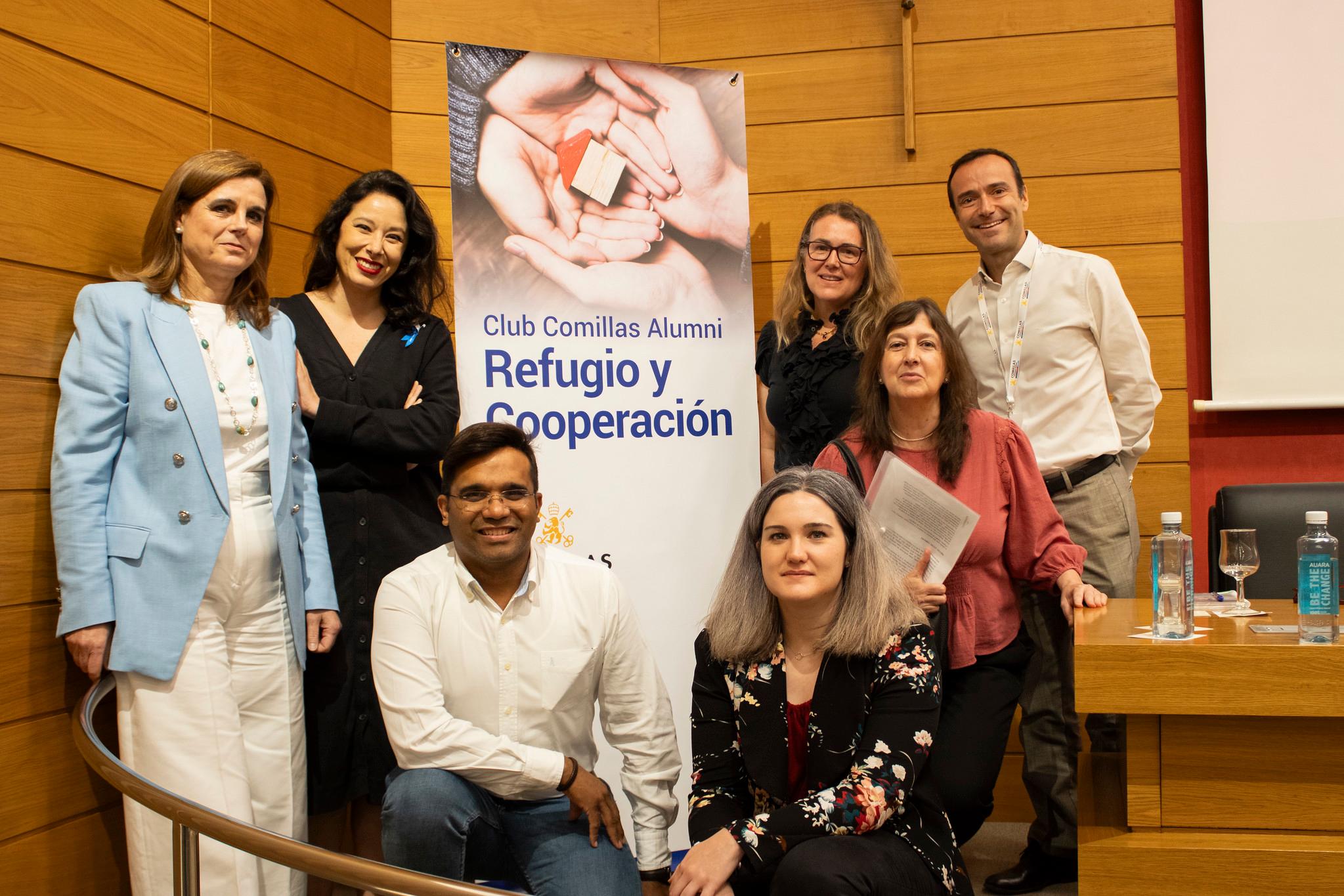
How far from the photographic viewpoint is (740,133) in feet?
10.8

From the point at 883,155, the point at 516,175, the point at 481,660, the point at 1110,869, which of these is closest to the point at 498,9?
the point at 516,175

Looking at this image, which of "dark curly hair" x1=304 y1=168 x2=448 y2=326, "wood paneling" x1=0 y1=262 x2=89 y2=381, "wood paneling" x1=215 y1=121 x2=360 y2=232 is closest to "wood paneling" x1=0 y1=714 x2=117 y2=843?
"wood paneling" x1=0 y1=262 x2=89 y2=381

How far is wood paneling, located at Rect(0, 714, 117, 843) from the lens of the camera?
2.15m

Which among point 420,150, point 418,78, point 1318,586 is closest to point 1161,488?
point 1318,586

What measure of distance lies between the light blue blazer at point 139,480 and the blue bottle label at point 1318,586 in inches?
73.8

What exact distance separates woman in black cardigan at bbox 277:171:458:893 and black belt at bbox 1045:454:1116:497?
1.52 m

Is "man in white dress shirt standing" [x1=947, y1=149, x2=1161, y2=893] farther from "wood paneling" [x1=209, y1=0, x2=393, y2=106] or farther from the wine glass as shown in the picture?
"wood paneling" [x1=209, y1=0, x2=393, y2=106]

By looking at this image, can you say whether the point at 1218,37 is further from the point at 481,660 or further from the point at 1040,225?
the point at 481,660

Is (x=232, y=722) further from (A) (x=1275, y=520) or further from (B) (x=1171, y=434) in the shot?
(B) (x=1171, y=434)

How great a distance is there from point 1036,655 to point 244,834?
76.7 inches

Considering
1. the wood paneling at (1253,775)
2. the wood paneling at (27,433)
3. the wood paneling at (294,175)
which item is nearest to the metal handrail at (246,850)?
the wood paneling at (27,433)

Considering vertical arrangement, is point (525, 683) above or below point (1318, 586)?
below

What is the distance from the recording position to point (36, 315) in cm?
223

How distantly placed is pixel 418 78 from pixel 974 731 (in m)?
2.68
